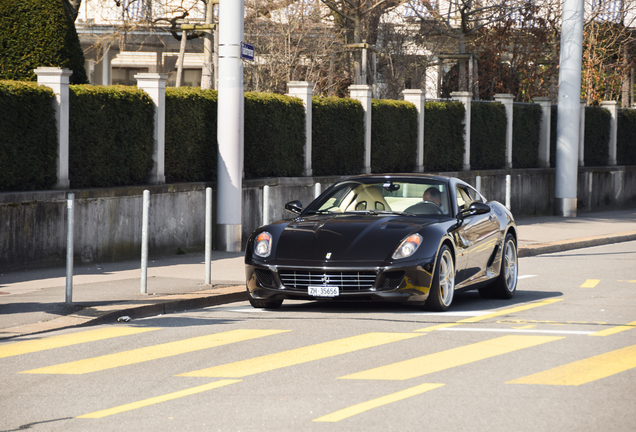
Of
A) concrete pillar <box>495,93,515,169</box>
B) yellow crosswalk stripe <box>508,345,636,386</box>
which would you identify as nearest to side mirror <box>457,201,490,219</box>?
yellow crosswalk stripe <box>508,345,636,386</box>

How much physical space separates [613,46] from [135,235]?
3079 cm

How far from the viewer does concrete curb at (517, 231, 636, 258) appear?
18234 mm

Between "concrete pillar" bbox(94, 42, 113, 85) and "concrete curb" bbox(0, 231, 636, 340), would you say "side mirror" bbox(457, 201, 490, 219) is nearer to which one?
"concrete curb" bbox(0, 231, 636, 340)

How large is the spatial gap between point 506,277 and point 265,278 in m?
3.16

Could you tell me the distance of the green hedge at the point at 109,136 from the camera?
14.8m

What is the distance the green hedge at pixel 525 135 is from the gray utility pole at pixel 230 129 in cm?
1337

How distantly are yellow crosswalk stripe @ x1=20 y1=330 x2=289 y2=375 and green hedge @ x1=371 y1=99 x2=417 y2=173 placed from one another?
1394 centimetres

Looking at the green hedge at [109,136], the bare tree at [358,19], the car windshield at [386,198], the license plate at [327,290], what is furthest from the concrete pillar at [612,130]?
the license plate at [327,290]

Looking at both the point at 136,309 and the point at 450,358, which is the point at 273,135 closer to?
the point at 136,309

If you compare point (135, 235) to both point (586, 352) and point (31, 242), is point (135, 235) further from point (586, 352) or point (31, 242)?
point (586, 352)

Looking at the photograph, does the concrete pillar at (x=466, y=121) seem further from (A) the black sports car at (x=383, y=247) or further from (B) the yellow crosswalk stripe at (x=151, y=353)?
(B) the yellow crosswalk stripe at (x=151, y=353)

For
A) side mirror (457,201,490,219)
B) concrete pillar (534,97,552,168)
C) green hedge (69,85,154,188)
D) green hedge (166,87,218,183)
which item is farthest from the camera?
concrete pillar (534,97,552,168)

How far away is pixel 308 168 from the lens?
20109 millimetres

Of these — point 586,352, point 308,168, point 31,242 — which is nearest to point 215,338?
point 586,352
